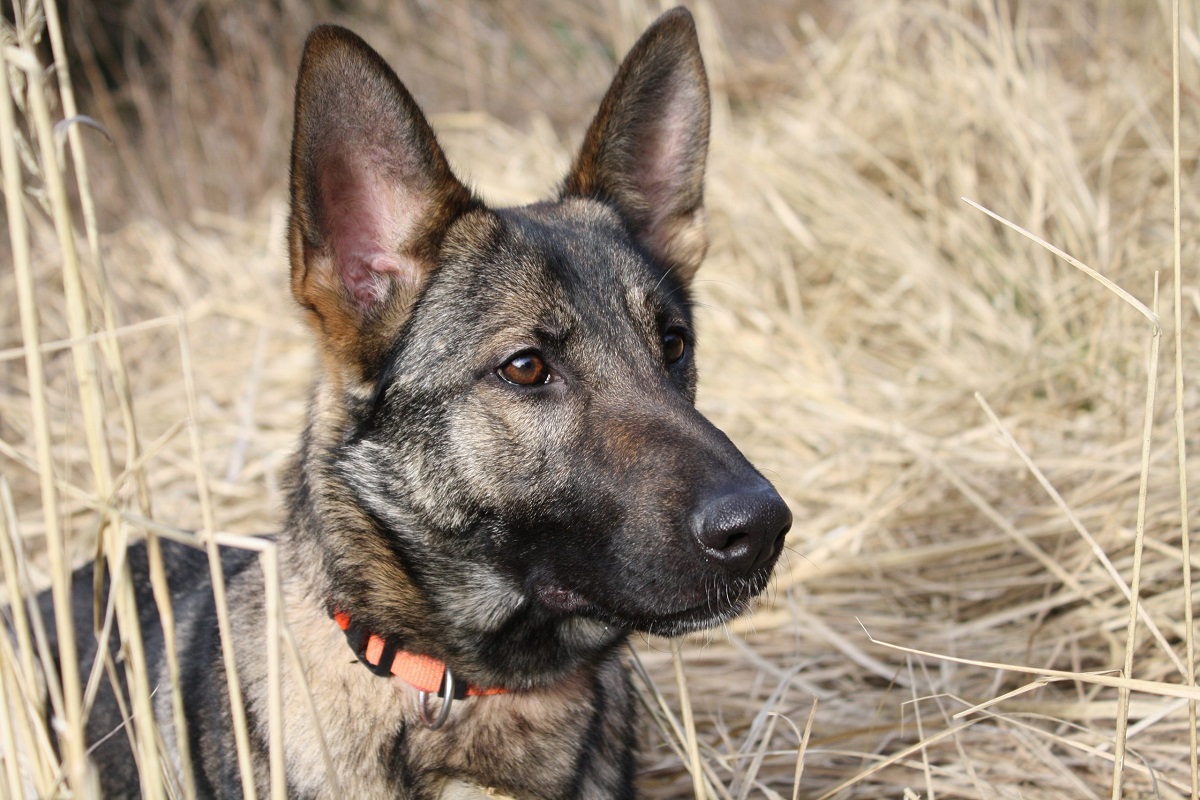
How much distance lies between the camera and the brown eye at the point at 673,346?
3006 millimetres

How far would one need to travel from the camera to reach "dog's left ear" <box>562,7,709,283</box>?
3082mm

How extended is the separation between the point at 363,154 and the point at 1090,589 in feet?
9.60

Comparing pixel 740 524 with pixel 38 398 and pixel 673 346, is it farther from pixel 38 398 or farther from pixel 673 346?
pixel 38 398

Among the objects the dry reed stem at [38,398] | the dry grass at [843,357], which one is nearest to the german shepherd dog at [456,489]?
the dry grass at [843,357]

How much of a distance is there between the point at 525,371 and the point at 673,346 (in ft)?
1.81

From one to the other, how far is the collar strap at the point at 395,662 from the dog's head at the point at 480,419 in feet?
0.13

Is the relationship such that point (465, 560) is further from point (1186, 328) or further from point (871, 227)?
point (871, 227)

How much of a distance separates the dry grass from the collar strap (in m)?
0.53

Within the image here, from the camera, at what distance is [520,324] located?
2707mm

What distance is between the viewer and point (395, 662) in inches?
104

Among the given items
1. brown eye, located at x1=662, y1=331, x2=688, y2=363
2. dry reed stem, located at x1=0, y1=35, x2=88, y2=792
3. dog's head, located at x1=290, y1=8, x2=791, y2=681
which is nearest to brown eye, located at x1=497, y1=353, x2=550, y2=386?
dog's head, located at x1=290, y1=8, x2=791, y2=681

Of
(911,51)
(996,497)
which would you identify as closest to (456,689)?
(996,497)

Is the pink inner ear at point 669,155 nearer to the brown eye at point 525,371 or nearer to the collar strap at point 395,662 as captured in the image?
the brown eye at point 525,371

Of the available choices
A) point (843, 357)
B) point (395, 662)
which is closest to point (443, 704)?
point (395, 662)
